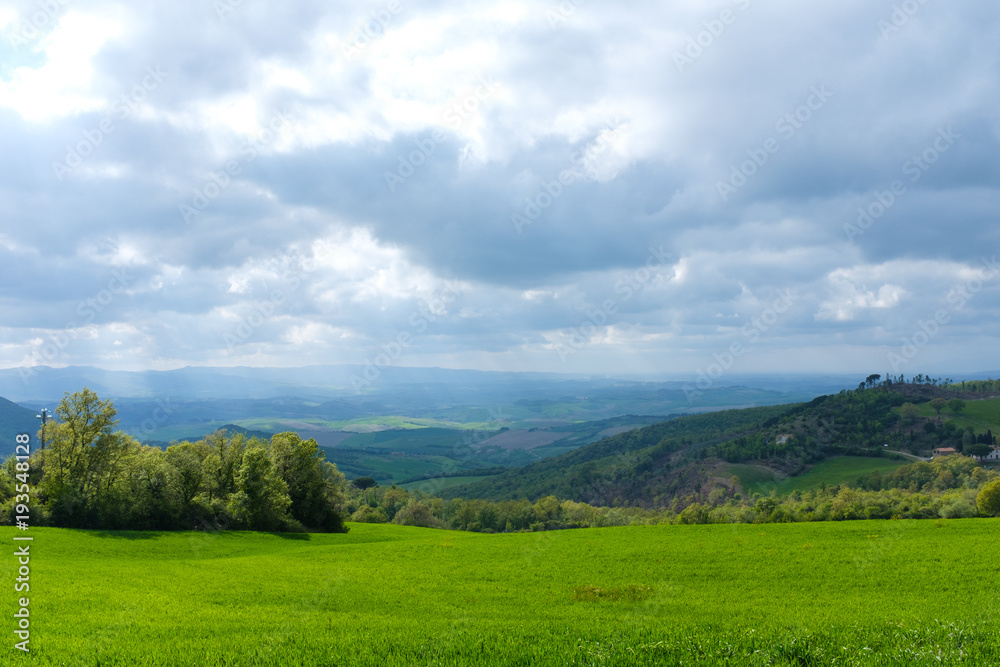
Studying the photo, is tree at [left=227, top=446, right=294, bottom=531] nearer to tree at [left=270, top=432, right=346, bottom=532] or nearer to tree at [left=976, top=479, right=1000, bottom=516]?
tree at [left=270, top=432, right=346, bottom=532]

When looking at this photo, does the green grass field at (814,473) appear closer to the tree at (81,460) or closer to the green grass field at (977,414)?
the green grass field at (977,414)

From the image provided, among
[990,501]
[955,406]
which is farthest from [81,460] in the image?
[955,406]

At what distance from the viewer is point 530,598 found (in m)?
23.6

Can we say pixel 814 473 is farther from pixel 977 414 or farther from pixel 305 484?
pixel 305 484

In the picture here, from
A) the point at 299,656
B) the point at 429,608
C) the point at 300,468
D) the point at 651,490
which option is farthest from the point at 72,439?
the point at 651,490

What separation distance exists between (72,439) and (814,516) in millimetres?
81853

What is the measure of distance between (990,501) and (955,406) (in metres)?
173

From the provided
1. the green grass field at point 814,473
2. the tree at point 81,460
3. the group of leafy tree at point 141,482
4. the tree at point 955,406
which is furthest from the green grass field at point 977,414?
the tree at point 81,460

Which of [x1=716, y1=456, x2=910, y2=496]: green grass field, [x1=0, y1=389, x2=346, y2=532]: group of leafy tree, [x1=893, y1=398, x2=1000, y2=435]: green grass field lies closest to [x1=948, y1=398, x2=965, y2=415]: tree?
[x1=893, y1=398, x2=1000, y2=435]: green grass field

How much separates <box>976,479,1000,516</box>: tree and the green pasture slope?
19012mm

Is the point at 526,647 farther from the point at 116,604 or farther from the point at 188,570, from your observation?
the point at 188,570

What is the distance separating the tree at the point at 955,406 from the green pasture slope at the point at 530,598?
19101cm

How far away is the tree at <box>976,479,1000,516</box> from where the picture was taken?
55.4 m

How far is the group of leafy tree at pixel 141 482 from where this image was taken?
43500 millimetres
